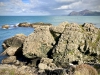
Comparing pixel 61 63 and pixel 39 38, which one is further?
pixel 39 38

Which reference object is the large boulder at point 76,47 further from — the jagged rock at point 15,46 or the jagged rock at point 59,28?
the jagged rock at point 15,46

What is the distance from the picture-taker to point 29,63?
31.1 metres

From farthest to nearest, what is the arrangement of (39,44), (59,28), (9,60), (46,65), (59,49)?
(9,60), (59,28), (39,44), (59,49), (46,65)

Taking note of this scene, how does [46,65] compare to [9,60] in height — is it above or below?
above

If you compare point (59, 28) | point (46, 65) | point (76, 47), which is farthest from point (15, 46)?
point (76, 47)

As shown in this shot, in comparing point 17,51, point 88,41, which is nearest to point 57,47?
point 88,41

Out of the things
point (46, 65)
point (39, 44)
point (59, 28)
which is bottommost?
point (46, 65)

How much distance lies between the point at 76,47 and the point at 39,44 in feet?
22.9

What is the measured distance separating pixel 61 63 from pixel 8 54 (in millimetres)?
14145

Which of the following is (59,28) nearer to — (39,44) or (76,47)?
(39,44)

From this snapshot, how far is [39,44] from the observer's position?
31.5 metres

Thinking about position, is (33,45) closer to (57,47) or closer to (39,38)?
(39,38)

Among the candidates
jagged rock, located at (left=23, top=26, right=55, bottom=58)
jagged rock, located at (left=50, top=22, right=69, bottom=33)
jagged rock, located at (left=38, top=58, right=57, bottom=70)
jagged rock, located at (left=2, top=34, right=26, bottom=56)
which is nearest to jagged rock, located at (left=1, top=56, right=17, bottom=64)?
jagged rock, located at (left=2, top=34, right=26, bottom=56)

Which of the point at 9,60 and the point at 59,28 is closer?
the point at 59,28
